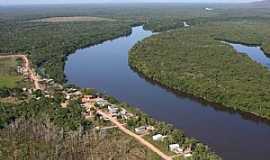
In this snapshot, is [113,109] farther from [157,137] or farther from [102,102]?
[157,137]

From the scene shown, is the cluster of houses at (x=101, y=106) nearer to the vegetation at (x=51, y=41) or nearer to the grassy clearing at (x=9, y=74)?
the vegetation at (x=51, y=41)

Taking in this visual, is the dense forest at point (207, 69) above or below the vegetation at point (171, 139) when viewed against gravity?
below

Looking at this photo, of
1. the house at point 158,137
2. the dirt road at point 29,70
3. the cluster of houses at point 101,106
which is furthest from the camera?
the dirt road at point 29,70

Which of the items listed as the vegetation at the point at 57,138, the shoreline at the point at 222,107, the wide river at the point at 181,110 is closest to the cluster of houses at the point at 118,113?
the vegetation at the point at 57,138


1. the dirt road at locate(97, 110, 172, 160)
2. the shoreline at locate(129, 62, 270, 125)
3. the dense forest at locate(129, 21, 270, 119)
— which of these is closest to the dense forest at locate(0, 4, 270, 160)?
Answer: the dense forest at locate(129, 21, 270, 119)

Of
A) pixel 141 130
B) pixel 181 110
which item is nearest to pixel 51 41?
pixel 181 110
